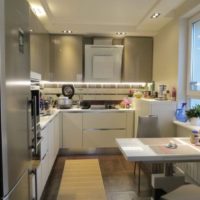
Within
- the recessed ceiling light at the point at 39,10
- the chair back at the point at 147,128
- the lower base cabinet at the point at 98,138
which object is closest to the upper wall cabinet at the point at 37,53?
the recessed ceiling light at the point at 39,10

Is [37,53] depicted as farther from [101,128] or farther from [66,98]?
[101,128]

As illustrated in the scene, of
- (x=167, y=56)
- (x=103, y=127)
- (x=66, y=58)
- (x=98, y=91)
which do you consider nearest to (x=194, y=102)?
(x=167, y=56)

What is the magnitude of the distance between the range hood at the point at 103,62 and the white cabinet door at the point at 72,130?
0.81m

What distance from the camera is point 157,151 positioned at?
6.42ft

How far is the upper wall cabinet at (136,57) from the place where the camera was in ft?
14.4

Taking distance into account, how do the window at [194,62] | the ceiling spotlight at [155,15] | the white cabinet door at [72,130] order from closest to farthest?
1. the window at [194,62]
2. the ceiling spotlight at [155,15]
3. the white cabinet door at [72,130]

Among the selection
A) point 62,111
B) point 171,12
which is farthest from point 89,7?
point 62,111

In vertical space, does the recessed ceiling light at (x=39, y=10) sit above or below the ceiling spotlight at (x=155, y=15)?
below

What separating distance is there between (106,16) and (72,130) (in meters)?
2.06

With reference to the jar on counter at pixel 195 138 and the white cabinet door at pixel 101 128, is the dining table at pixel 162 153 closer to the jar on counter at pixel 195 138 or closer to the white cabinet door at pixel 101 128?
the jar on counter at pixel 195 138

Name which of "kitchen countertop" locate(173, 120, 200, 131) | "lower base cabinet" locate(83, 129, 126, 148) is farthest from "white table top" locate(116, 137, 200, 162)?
"lower base cabinet" locate(83, 129, 126, 148)

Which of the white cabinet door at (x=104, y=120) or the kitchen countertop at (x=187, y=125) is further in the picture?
the white cabinet door at (x=104, y=120)

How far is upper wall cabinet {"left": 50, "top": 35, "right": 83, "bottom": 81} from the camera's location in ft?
14.1

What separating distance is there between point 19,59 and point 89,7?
2.02m
